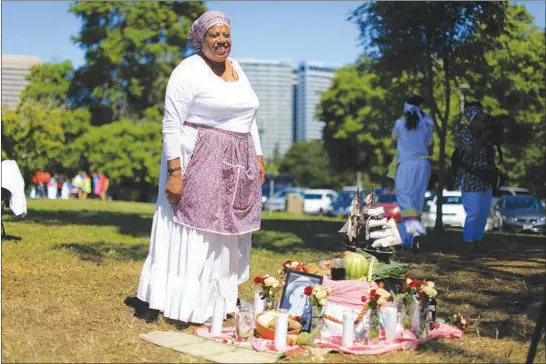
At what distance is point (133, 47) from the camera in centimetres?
4628

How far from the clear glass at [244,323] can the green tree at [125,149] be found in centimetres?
4051

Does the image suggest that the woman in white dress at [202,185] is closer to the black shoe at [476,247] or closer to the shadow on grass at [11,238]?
the shadow on grass at [11,238]

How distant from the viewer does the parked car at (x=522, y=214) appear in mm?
24984

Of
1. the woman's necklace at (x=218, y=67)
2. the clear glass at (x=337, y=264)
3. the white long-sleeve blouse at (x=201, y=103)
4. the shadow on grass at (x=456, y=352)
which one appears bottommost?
the shadow on grass at (x=456, y=352)

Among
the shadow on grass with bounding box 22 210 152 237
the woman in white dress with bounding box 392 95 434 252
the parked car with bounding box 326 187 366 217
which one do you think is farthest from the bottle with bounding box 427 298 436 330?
the parked car with bounding box 326 187 366 217

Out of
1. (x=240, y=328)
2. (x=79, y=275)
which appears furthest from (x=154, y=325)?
(x=79, y=275)

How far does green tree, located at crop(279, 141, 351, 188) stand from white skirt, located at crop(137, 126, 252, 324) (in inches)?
3380

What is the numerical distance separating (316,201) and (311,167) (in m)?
54.7

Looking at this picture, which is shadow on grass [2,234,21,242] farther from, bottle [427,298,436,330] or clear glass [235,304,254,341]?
Result: bottle [427,298,436,330]

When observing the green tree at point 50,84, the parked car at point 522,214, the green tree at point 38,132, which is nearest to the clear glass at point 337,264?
the parked car at point 522,214

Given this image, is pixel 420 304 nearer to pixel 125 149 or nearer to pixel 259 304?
pixel 259 304

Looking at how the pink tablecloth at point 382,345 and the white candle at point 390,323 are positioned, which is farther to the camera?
the white candle at point 390,323

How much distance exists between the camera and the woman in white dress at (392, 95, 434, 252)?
1127 cm

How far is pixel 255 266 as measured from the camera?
9.27 metres
